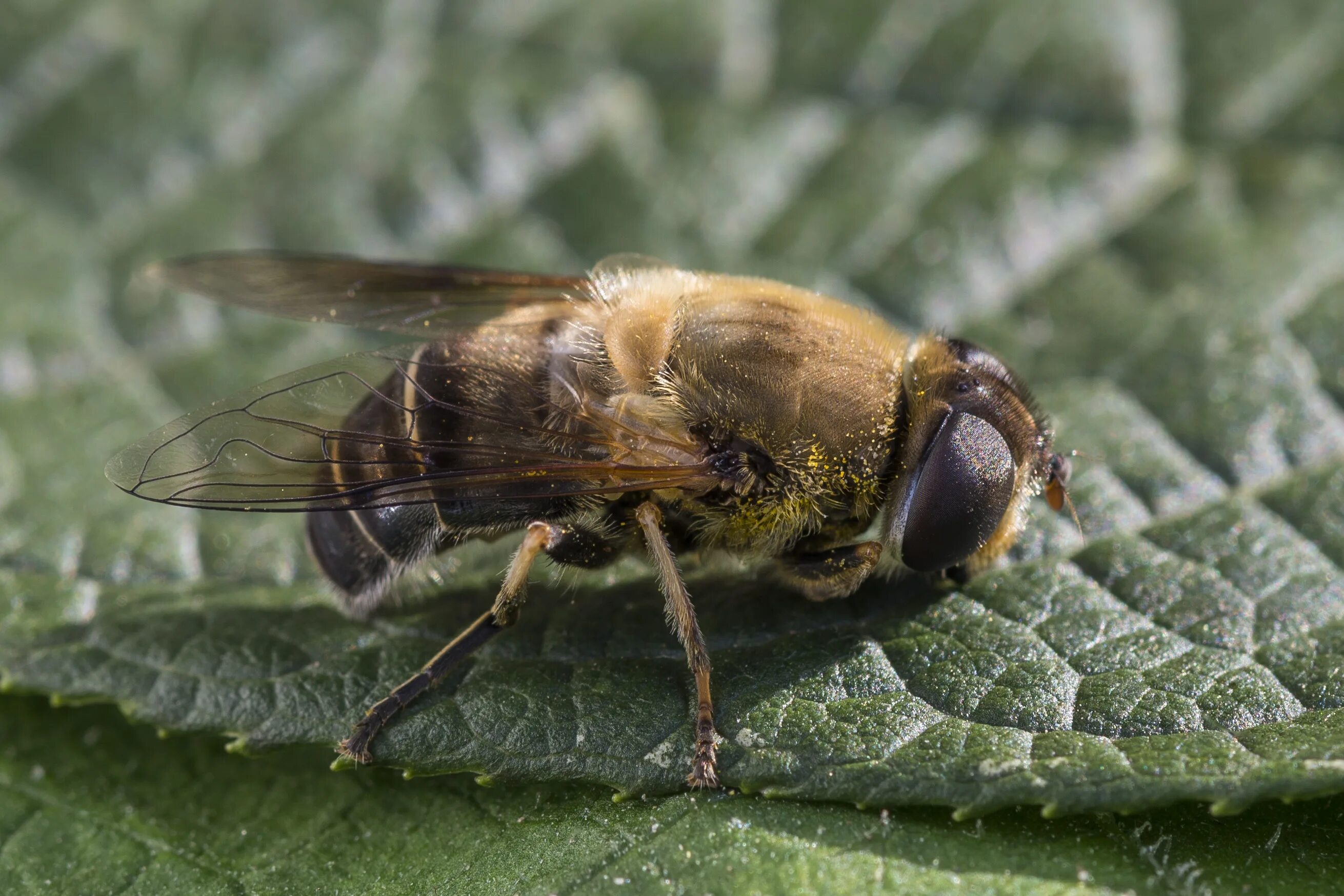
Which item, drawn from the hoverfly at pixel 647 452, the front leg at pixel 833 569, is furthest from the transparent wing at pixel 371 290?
the front leg at pixel 833 569

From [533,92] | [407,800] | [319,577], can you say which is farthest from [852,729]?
[533,92]

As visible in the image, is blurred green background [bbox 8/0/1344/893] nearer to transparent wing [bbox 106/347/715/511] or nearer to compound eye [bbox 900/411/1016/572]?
compound eye [bbox 900/411/1016/572]

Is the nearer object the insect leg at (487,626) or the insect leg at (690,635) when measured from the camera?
the insect leg at (690,635)

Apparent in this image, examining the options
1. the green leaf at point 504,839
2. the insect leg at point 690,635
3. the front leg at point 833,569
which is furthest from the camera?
the front leg at point 833,569

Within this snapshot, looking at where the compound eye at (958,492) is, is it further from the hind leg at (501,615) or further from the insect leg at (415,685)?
the insect leg at (415,685)

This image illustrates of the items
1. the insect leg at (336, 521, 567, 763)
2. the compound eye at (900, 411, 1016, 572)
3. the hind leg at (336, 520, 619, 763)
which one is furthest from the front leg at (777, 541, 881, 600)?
the insect leg at (336, 521, 567, 763)

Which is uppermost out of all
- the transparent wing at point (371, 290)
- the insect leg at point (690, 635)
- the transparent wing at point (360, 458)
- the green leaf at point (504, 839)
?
the transparent wing at point (371, 290)
